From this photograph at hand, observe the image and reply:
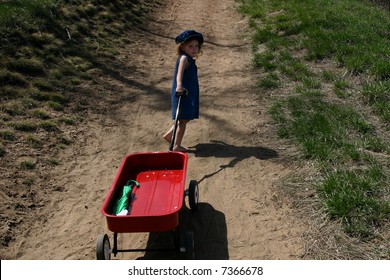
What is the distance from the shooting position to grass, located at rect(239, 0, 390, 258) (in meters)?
4.39

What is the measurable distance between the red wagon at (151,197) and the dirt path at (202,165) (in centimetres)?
30

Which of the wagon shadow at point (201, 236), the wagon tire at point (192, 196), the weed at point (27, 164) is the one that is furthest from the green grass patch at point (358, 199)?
the weed at point (27, 164)

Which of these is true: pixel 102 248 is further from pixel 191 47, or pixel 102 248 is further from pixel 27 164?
pixel 191 47

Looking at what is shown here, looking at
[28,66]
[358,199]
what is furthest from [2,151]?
[358,199]

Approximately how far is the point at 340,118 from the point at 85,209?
136 inches

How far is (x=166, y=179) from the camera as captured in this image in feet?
15.0

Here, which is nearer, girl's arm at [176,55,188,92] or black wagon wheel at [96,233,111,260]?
black wagon wheel at [96,233,111,260]

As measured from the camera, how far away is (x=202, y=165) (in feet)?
18.1

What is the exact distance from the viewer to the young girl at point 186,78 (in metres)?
5.42

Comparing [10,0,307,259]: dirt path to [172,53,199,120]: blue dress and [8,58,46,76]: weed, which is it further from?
[8,58,46,76]: weed

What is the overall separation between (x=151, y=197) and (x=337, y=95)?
12.2 ft

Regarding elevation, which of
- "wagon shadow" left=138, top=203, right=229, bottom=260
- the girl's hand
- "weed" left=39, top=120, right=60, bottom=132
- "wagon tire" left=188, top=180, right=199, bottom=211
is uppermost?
the girl's hand

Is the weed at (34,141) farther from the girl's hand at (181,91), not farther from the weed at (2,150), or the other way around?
the girl's hand at (181,91)

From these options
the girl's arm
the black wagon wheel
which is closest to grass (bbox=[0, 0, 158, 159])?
the girl's arm
